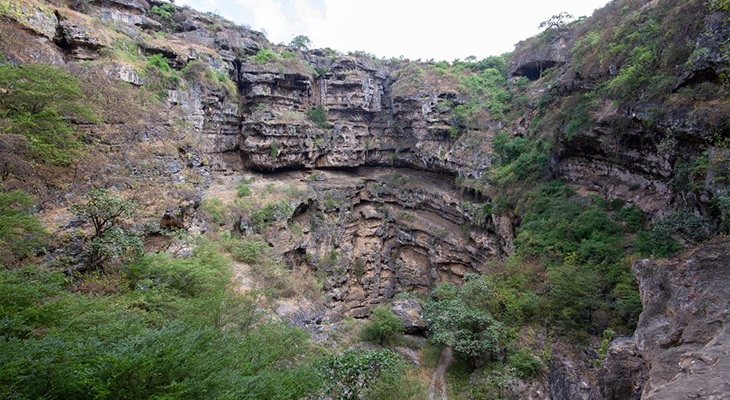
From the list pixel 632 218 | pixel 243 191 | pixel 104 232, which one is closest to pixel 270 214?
pixel 243 191

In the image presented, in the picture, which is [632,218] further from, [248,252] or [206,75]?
[206,75]

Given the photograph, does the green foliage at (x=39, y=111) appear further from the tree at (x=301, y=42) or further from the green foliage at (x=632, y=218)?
the tree at (x=301, y=42)

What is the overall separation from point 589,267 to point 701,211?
357 centimetres

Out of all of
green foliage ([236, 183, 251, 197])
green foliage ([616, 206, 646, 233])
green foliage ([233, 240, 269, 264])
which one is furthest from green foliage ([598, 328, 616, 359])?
green foliage ([236, 183, 251, 197])

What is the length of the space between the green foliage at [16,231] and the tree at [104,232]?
113 cm

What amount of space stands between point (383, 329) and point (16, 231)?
39.6 ft

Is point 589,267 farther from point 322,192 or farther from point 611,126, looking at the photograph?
point 322,192

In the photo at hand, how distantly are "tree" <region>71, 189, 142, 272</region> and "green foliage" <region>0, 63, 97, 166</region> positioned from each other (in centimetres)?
155

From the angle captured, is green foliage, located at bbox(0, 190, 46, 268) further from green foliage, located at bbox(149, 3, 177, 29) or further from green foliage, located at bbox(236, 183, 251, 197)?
green foliage, located at bbox(149, 3, 177, 29)

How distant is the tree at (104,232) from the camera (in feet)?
28.3

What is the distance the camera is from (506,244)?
2072cm

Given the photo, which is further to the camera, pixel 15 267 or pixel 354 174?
pixel 354 174

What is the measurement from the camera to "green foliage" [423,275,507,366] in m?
12.4

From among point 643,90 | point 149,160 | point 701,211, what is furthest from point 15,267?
point 643,90
